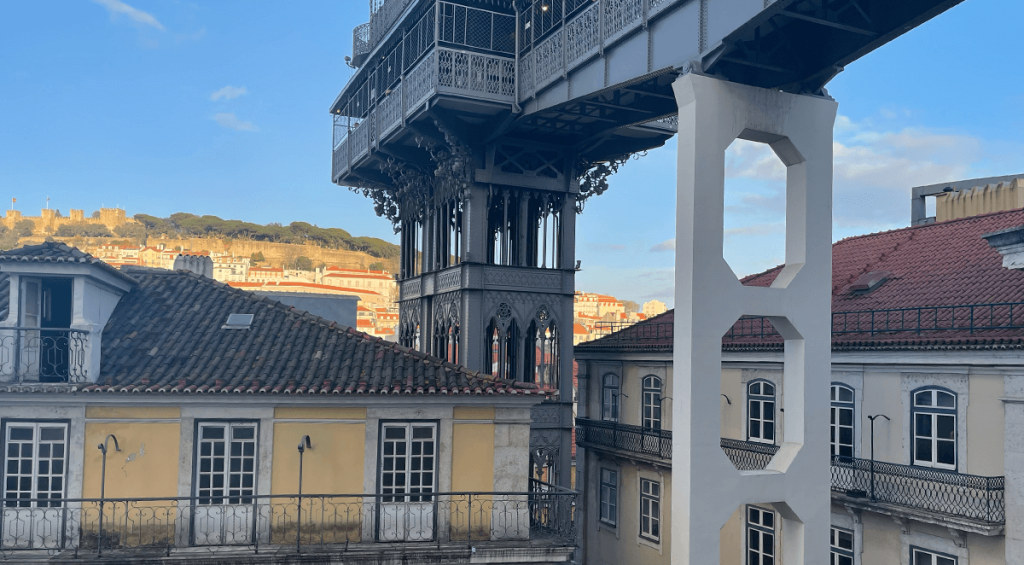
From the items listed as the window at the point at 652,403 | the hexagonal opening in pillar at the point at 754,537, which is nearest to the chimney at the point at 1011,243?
the hexagonal opening in pillar at the point at 754,537

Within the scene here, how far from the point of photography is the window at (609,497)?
27.5m

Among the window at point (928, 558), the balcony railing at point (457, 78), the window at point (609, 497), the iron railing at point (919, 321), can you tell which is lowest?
the window at point (609, 497)

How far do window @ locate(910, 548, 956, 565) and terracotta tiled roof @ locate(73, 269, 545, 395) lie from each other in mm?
9082

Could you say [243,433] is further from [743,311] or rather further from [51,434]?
[743,311]

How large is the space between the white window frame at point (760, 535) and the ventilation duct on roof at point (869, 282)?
20.7 feet

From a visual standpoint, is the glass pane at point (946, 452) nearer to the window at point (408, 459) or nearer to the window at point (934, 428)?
the window at point (934, 428)

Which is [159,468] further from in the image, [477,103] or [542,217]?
[542,217]

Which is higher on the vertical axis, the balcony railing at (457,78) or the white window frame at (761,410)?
the balcony railing at (457,78)

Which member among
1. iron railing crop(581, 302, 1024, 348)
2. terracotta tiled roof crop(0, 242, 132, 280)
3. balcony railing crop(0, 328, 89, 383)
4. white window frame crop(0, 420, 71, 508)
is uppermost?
terracotta tiled roof crop(0, 242, 132, 280)

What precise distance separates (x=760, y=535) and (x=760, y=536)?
0.03 m

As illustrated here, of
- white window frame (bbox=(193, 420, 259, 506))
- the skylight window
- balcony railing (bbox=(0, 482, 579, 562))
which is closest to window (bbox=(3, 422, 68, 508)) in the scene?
balcony railing (bbox=(0, 482, 579, 562))

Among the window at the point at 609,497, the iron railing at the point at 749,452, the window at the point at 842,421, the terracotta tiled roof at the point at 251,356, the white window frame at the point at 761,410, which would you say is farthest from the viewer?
the window at the point at 609,497

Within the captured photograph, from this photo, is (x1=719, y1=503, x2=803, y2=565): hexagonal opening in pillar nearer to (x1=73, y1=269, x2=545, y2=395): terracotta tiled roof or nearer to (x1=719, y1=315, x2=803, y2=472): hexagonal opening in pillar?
(x1=719, y1=315, x2=803, y2=472): hexagonal opening in pillar

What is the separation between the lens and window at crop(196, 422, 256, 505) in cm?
1570
